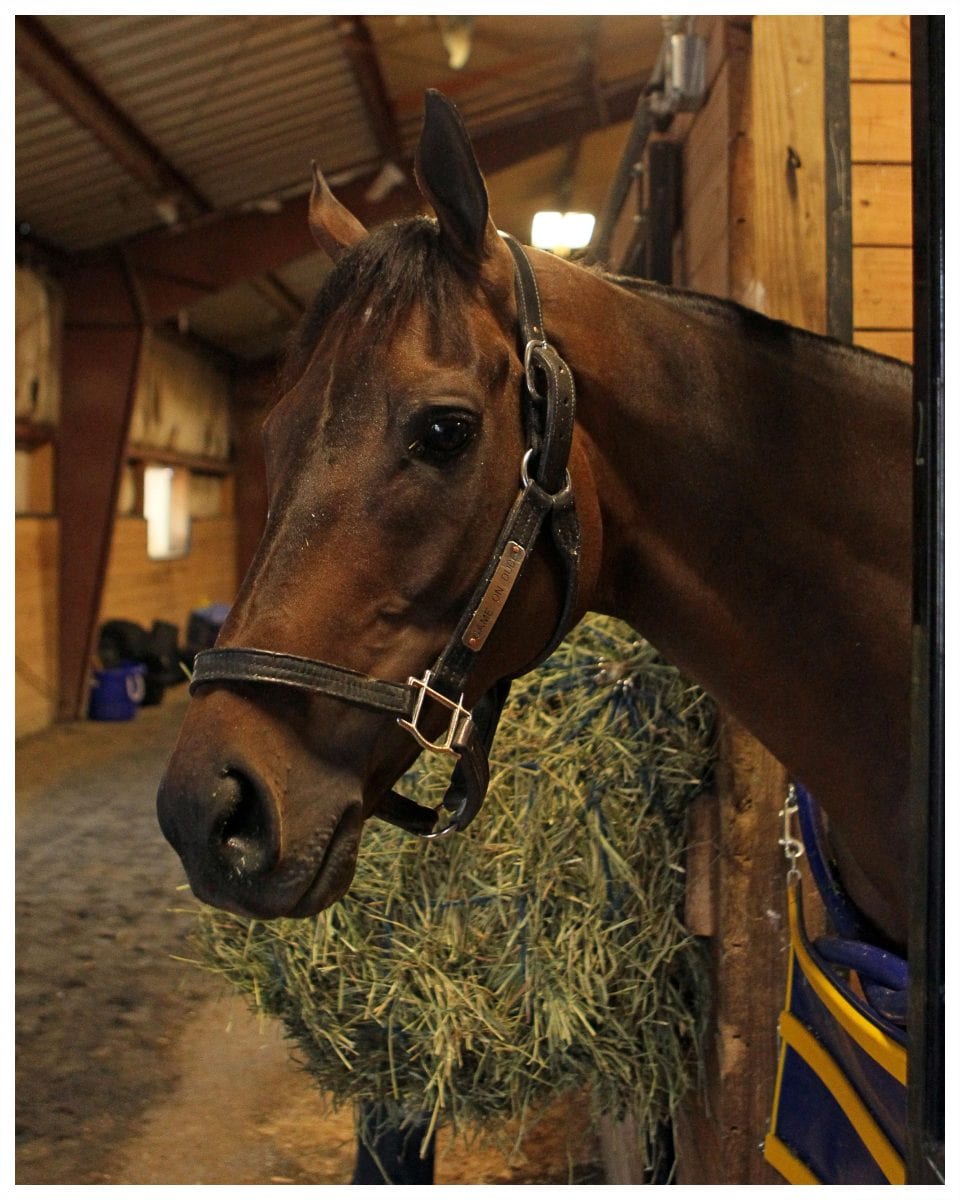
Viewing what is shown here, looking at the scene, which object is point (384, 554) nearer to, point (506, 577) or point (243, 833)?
point (506, 577)

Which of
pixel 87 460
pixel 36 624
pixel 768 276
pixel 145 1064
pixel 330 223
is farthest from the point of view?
pixel 87 460

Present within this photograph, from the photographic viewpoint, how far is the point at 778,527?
1291 mm

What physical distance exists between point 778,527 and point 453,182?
0.59 meters

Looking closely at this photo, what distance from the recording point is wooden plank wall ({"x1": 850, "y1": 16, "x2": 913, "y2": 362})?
5.97 ft

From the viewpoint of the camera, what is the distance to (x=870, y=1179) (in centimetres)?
128

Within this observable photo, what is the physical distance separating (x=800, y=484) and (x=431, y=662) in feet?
1.79

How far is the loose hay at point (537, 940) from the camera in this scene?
71.0 inches

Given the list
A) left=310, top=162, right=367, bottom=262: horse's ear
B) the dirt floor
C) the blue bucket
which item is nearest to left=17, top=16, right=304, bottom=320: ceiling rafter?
the blue bucket

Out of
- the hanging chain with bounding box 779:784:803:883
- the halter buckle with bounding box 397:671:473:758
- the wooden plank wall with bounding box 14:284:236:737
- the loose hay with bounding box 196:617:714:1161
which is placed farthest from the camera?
the wooden plank wall with bounding box 14:284:236:737

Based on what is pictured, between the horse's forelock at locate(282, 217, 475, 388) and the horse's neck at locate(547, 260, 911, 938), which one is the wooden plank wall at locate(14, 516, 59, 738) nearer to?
the horse's forelock at locate(282, 217, 475, 388)

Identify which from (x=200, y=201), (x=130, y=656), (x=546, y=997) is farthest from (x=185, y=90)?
(x=546, y=997)

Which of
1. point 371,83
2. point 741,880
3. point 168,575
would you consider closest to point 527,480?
point 741,880

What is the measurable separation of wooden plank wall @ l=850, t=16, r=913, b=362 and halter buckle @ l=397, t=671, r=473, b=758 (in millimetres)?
1159

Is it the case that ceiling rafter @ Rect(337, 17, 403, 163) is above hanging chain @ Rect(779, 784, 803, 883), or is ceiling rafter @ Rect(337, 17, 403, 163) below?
above
